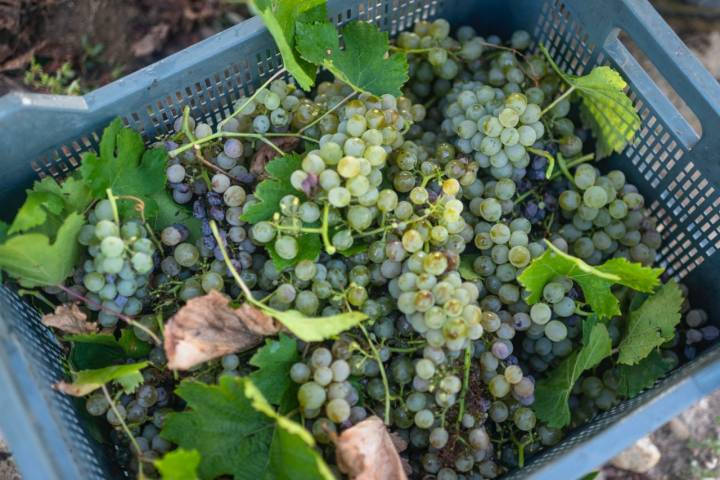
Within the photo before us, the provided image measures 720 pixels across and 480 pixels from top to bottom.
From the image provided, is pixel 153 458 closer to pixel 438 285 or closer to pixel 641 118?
pixel 438 285

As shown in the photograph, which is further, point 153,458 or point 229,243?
point 229,243

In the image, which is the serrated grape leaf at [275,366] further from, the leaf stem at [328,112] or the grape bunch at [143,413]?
the leaf stem at [328,112]

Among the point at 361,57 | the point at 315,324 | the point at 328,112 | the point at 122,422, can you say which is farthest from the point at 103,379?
the point at 361,57

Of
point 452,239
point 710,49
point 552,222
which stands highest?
point 452,239

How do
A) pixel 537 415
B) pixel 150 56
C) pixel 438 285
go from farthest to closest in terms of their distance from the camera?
1. pixel 150 56
2. pixel 537 415
3. pixel 438 285

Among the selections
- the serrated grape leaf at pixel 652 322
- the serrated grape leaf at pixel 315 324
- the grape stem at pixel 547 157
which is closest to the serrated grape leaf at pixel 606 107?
the grape stem at pixel 547 157

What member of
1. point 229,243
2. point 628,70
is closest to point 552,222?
point 628,70
